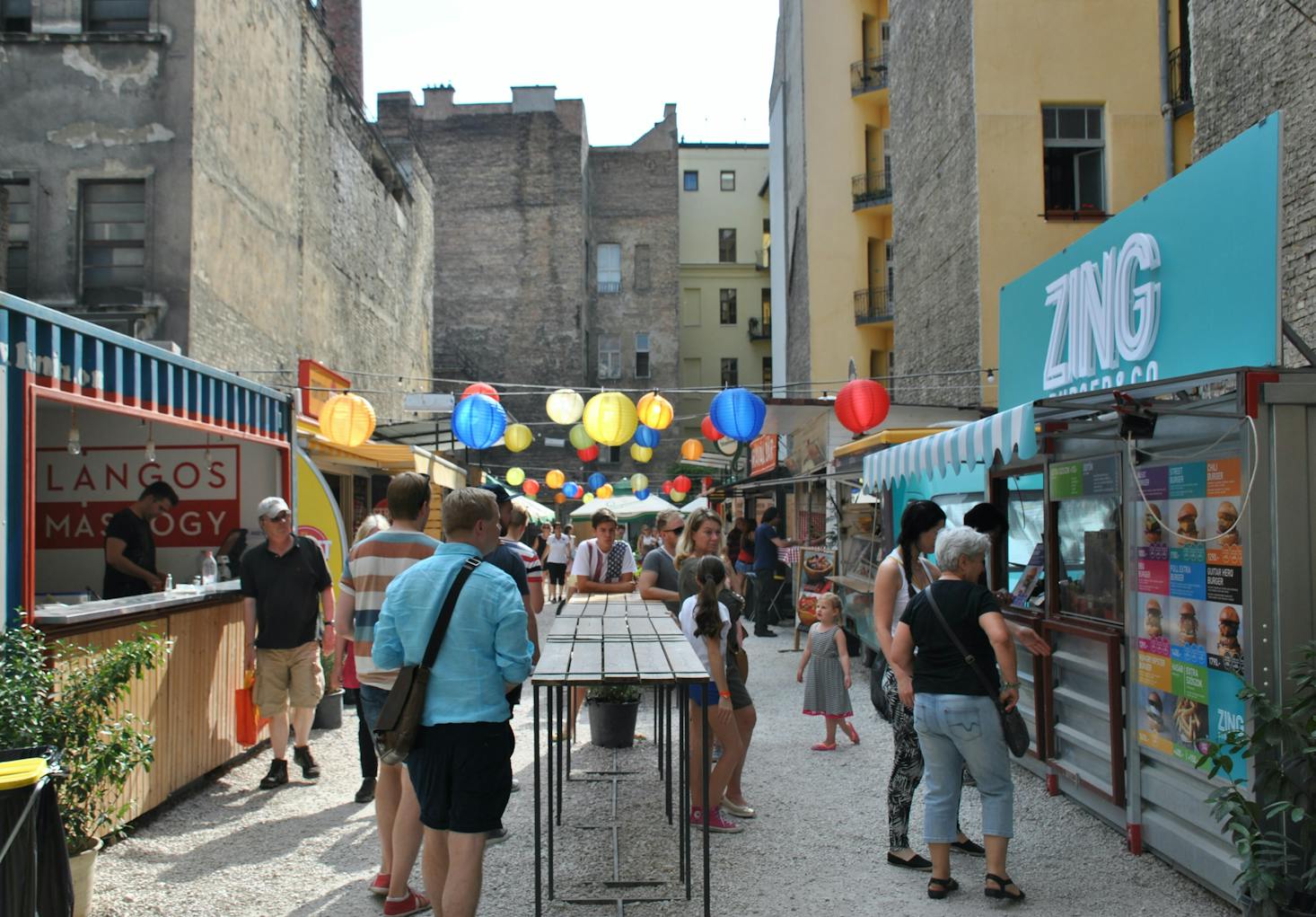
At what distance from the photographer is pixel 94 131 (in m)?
15.1

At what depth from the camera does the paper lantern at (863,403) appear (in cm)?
1245

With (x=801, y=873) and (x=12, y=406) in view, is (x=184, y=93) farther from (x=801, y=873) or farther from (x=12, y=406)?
(x=801, y=873)

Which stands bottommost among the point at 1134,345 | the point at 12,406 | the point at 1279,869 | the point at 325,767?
the point at 325,767

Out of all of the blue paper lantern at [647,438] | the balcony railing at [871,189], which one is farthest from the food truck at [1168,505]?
the balcony railing at [871,189]

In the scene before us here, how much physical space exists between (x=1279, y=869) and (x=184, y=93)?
50.0 feet

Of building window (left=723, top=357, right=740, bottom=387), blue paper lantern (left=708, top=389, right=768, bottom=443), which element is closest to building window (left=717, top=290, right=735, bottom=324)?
building window (left=723, top=357, right=740, bottom=387)

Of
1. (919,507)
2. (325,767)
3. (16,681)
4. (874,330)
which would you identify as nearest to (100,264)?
(325,767)

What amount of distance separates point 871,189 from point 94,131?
17.8 metres

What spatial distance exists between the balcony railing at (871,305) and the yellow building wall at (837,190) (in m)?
0.14

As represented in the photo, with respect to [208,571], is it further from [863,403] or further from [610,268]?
[610,268]

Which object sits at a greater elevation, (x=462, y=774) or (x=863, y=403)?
(x=863, y=403)

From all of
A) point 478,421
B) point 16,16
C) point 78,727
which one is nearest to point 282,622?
point 78,727

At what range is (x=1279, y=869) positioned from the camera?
4.32 meters

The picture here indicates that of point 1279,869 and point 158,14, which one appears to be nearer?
point 1279,869
